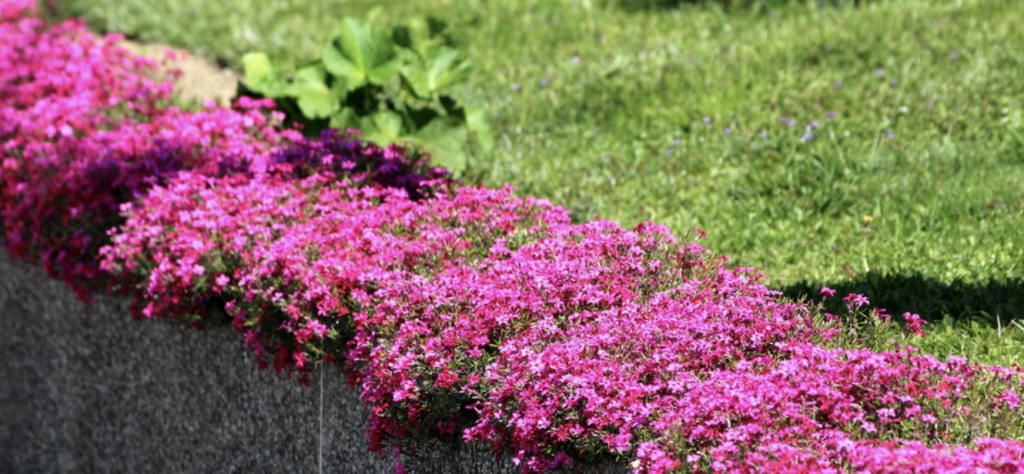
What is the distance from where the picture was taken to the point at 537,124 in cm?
742

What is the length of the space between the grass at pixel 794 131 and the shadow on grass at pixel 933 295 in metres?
0.01

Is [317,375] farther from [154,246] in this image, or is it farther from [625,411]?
[625,411]

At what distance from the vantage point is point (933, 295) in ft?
15.4

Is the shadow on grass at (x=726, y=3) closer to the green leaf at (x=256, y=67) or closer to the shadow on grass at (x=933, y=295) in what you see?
the green leaf at (x=256, y=67)

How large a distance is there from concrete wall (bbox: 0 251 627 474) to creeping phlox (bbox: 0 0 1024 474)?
19cm

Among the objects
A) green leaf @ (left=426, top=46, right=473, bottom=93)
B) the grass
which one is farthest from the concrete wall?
green leaf @ (left=426, top=46, right=473, bottom=93)

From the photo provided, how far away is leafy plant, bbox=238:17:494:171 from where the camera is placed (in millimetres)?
6574

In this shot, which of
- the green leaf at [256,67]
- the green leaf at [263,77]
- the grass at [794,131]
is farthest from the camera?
the green leaf at [256,67]

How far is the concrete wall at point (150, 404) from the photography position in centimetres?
456

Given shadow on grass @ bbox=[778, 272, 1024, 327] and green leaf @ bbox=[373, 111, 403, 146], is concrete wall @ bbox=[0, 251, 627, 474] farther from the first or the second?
shadow on grass @ bbox=[778, 272, 1024, 327]

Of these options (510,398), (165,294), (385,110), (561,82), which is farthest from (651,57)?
(510,398)

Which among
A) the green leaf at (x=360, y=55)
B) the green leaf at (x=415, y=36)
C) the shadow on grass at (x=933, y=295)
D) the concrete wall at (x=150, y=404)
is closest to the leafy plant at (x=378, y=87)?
the green leaf at (x=360, y=55)

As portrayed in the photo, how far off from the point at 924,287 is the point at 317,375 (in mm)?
2549

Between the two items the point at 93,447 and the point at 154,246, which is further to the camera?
the point at 93,447
